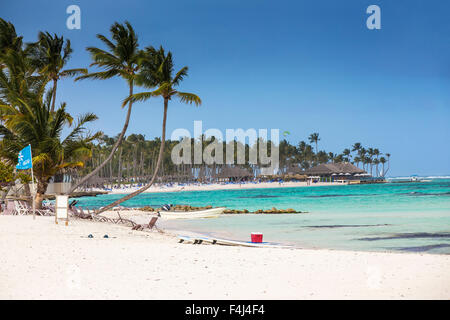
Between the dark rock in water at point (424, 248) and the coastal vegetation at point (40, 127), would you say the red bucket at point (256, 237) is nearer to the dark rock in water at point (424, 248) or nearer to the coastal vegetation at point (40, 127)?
the dark rock in water at point (424, 248)

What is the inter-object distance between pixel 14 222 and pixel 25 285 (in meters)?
8.99

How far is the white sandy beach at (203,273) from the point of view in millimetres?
5129

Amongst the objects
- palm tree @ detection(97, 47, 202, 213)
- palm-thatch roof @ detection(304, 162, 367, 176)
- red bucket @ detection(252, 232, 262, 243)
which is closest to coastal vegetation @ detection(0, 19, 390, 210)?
palm tree @ detection(97, 47, 202, 213)

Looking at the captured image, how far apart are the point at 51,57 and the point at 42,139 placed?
4.80m

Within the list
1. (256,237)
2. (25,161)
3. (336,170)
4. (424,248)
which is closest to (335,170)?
(336,170)

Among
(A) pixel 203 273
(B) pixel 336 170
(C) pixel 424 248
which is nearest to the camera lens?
(A) pixel 203 273

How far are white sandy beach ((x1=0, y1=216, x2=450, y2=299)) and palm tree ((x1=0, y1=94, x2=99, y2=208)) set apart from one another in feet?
27.1

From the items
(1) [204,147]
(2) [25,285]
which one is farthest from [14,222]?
(1) [204,147]

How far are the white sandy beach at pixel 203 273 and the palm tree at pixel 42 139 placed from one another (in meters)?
8.25

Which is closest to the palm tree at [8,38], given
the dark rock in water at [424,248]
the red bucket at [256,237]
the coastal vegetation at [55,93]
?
A: the coastal vegetation at [55,93]

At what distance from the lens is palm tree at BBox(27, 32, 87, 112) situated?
64.0ft

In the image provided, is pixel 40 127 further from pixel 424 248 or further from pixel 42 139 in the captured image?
pixel 424 248

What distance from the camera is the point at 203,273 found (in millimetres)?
6387
